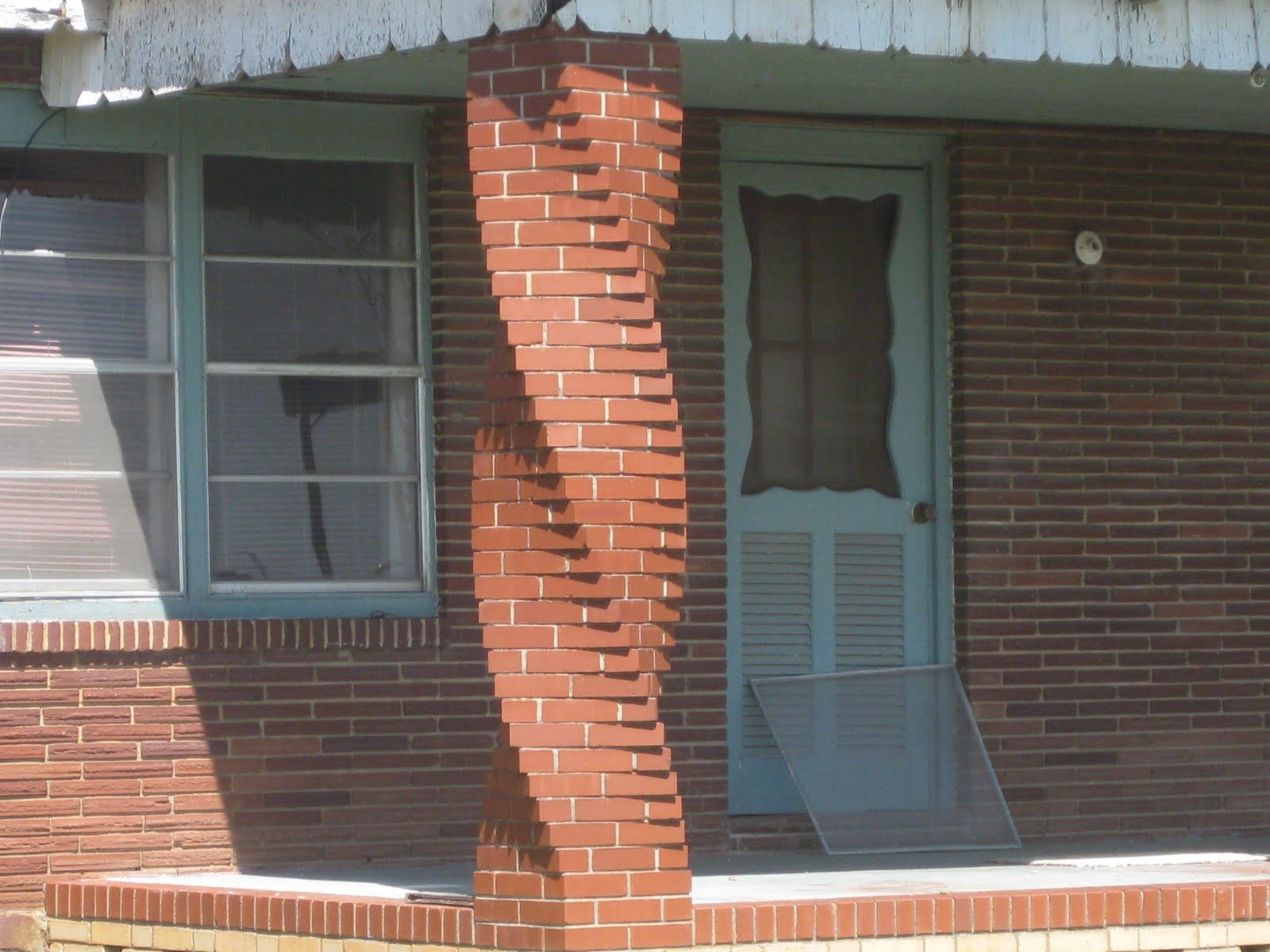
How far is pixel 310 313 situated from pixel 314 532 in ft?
2.94

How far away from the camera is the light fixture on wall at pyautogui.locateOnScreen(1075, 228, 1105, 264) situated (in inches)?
369

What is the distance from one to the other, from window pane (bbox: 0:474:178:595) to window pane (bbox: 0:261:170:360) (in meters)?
0.52

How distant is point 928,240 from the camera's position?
9.43 metres

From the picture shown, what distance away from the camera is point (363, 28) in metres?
7.11

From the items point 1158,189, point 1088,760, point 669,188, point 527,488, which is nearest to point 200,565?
point 527,488

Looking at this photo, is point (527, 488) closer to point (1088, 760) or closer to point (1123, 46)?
point (1123, 46)

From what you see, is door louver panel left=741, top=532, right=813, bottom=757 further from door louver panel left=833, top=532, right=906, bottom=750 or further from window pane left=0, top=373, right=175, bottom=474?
window pane left=0, top=373, right=175, bottom=474

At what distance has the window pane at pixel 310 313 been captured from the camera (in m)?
8.53

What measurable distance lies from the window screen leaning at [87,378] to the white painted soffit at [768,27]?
859 millimetres

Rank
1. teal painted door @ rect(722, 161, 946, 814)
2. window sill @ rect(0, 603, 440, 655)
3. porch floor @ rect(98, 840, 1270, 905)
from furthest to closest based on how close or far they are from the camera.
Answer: teal painted door @ rect(722, 161, 946, 814) < window sill @ rect(0, 603, 440, 655) < porch floor @ rect(98, 840, 1270, 905)

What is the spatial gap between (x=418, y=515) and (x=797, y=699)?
72.7 inches

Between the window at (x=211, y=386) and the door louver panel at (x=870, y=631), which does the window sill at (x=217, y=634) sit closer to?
the window at (x=211, y=386)

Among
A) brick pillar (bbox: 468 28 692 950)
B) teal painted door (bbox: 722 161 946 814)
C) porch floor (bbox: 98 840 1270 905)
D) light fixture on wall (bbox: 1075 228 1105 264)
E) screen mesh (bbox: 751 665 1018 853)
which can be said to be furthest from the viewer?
light fixture on wall (bbox: 1075 228 1105 264)

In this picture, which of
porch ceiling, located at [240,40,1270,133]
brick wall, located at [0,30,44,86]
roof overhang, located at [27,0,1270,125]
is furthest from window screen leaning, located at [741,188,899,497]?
brick wall, located at [0,30,44,86]
